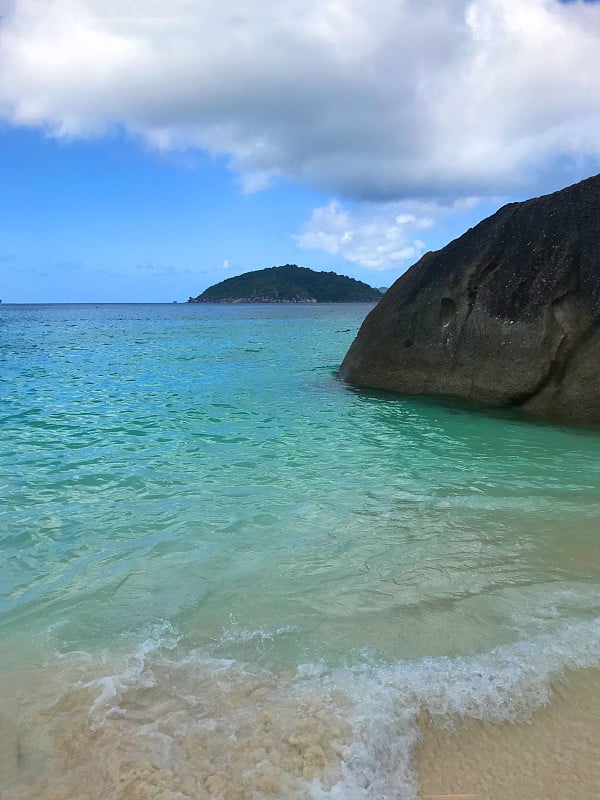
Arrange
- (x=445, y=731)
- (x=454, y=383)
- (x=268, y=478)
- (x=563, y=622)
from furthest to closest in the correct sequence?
(x=454, y=383) → (x=268, y=478) → (x=563, y=622) → (x=445, y=731)

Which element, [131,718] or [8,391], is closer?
[131,718]

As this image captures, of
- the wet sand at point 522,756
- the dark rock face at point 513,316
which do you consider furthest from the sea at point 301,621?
the dark rock face at point 513,316

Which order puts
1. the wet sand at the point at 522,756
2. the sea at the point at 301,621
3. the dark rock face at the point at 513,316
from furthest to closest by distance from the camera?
the dark rock face at the point at 513,316 < the sea at the point at 301,621 < the wet sand at the point at 522,756

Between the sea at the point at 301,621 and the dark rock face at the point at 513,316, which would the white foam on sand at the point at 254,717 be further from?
the dark rock face at the point at 513,316

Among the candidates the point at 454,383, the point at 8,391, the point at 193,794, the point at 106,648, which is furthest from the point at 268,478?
the point at 8,391

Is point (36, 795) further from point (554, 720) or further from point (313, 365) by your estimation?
point (313, 365)

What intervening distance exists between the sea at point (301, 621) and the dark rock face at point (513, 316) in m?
2.40

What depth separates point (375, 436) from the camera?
11023 millimetres

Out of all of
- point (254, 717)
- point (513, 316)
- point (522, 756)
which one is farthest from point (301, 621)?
point (513, 316)

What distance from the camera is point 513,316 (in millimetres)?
12656

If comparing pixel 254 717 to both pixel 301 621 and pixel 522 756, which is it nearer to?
pixel 301 621

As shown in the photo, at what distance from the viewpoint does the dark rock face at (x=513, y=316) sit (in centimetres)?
1187

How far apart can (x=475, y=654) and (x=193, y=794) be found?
211 cm

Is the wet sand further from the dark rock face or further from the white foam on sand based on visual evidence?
the dark rock face
